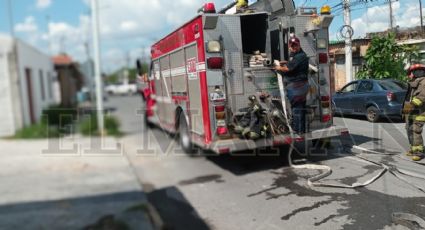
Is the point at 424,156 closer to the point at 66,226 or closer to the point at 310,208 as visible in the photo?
the point at 310,208

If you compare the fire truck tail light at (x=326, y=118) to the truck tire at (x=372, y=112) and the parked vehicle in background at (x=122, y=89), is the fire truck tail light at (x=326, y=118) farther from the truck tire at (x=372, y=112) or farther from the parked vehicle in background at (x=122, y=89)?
the parked vehicle in background at (x=122, y=89)

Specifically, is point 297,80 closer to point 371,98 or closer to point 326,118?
point 326,118

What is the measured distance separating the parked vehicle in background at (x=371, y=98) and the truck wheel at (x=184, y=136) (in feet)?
12.5

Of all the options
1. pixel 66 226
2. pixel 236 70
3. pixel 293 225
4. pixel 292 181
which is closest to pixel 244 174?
pixel 292 181

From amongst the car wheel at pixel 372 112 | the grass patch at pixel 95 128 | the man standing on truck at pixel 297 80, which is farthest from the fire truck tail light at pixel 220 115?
the grass patch at pixel 95 128

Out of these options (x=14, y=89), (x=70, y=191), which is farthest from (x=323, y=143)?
(x=14, y=89)

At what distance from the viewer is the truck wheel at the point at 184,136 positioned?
8375mm

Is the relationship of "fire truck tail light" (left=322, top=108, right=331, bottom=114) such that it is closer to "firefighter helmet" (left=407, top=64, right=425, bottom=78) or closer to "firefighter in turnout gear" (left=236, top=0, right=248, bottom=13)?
"firefighter helmet" (left=407, top=64, right=425, bottom=78)

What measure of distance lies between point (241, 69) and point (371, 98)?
99.6 inches

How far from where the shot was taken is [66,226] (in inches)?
198

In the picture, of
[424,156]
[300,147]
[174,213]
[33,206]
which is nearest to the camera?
[174,213]

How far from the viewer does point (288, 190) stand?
5723 mm

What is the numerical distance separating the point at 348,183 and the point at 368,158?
1.01m

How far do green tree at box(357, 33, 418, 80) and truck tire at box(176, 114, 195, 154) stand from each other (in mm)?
4656
